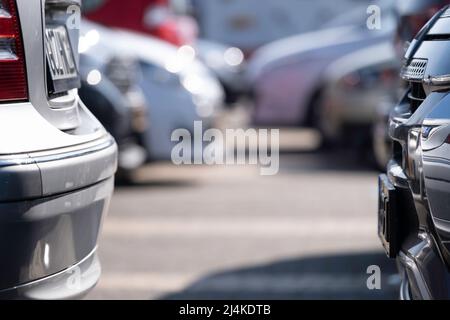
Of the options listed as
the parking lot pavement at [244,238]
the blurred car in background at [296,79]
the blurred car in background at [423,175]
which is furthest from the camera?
the blurred car in background at [296,79]

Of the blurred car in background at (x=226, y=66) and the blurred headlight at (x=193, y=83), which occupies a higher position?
the blurred headlight at (x=193, y=83)

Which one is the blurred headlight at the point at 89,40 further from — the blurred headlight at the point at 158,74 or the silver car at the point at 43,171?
the silver car at the point at 43,171

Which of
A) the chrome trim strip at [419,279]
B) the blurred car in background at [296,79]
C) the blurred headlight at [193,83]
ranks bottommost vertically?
the blurred car in background at [296,79]

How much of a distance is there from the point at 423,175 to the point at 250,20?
17.2 m

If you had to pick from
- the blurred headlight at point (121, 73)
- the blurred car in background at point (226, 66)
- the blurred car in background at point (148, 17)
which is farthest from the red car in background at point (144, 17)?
the blurred car in background at point (226, 66)

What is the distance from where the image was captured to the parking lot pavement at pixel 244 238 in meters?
4.92

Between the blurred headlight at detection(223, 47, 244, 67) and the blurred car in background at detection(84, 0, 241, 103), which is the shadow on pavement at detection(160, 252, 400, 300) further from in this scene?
the blurred headlight at detection(223, 47, 244, 67)

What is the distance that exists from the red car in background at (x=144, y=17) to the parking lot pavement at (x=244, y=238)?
268 cm

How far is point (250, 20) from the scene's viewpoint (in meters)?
19.8

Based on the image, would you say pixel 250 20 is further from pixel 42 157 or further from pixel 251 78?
pixel 42 157

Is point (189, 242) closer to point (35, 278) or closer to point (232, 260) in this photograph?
point (232, 260)

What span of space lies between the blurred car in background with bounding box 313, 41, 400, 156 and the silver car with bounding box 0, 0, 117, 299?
603 centimetres

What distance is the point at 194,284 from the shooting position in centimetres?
498

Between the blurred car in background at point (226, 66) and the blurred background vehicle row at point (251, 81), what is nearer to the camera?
the blurred background vehicle row at point (251, 81)
